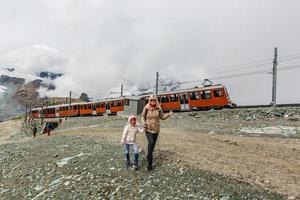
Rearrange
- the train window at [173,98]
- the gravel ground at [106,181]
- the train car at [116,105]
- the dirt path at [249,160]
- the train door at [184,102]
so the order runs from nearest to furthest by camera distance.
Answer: the gravel ground at [106,181] → the dirt path at [249,160] → the train door at [184,102] → the train window at [173,98] → the train car at [116,105]

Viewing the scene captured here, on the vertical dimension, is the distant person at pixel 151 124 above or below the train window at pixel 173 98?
below

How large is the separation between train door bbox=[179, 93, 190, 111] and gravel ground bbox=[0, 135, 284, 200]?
78.9 ft

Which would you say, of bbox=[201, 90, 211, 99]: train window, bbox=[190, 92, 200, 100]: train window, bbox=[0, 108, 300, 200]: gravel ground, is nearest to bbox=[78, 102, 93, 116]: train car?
bbox=[190, 92, 200, 100]: train window

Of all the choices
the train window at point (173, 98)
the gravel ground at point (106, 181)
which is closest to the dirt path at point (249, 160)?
the gravel ground at point (106, 181)

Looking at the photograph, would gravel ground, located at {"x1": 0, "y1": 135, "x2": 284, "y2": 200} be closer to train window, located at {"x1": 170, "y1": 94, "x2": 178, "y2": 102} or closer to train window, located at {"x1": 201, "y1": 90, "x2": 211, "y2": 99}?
train window, located at {"x1": 201, "y1": 90, "x2": 211, "y2": 99}

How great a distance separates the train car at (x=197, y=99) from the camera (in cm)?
3428

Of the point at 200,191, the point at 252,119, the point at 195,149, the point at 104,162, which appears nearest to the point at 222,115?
the point at 252,119

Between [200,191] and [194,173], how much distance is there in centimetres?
111

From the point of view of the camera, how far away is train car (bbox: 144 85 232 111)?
112ft

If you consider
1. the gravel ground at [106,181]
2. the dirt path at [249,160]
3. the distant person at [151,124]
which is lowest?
the gravel ground at [106,181]

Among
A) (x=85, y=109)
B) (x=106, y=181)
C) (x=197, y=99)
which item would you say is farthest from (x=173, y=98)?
(x=106, y=181)

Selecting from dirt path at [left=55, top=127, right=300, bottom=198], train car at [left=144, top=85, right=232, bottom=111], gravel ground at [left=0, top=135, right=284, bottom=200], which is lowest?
gravel ground at [left=0, top=135, right=284, bottom=200]

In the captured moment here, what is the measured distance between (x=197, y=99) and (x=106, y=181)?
27594 millimetres

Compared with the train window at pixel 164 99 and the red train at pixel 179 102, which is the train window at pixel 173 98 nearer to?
the red train at pixel 179 102
